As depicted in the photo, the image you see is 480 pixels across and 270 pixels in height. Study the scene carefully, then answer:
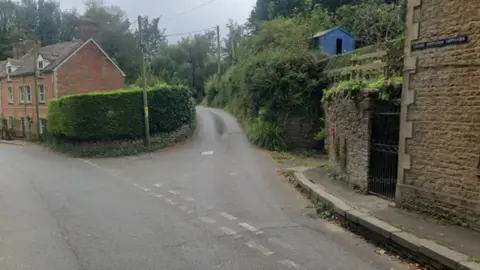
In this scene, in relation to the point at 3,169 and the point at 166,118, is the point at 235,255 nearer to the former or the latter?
the point at 3,169

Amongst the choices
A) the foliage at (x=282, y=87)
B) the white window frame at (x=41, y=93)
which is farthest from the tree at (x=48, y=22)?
the foliage at (x=282, y=87)

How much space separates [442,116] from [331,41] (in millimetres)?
16580

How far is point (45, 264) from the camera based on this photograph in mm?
5625

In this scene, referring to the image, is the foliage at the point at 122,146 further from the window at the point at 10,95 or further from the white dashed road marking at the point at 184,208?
the window at the point at 10,95

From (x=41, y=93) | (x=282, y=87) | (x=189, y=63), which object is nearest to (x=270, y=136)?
(x=282, y=87)

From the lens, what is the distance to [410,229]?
21.0 ft

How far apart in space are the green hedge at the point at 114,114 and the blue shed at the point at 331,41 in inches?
373

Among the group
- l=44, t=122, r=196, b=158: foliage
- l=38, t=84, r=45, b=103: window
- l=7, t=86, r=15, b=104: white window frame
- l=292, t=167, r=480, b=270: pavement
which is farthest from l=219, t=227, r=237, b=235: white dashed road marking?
l=7, t=86, r=15, b=104: white window frame

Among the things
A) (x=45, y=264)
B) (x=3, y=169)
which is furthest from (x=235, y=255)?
(x=3, y=169)

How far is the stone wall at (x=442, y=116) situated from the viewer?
6.32m

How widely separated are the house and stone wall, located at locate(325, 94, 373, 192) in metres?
27.6

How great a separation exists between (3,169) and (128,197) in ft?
35.1

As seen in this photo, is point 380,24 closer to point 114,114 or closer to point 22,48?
point 114,114

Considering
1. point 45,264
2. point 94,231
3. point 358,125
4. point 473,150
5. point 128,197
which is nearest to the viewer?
point 45,264
